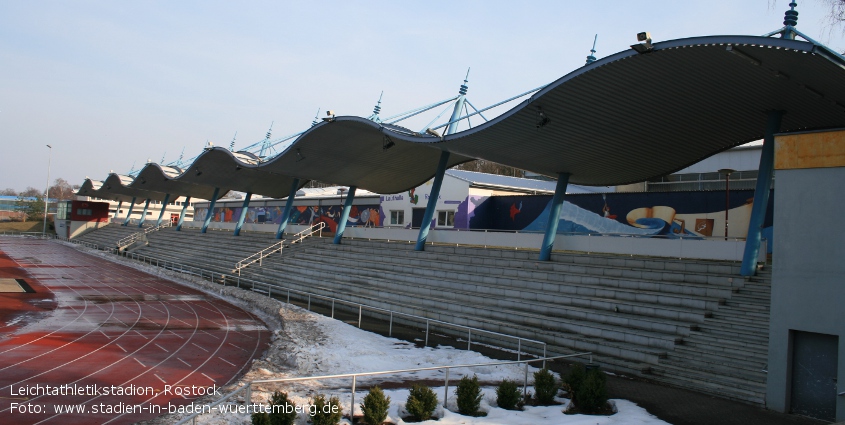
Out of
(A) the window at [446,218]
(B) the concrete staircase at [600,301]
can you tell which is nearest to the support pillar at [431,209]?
(B) the concrete staircase at [600,301]

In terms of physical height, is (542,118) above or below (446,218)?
above

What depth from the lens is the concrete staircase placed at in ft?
46.4

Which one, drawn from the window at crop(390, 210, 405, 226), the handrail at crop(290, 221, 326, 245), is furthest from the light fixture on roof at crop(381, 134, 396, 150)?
the window at crop(390, 210, 405, 226)

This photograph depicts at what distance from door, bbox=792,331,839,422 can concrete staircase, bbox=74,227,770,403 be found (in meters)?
1.04

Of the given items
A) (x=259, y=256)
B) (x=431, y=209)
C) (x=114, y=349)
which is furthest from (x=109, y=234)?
(x=114, y=349)

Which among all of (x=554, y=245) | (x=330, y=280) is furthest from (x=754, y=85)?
(x=330, y=280)

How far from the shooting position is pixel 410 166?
3350 centimetres

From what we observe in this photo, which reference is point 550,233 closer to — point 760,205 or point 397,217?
point 760,205

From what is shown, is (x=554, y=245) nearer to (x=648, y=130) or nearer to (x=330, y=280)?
(x=648, y=130)

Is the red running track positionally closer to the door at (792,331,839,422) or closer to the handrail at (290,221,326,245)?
the handrail at (290,221,326,245)

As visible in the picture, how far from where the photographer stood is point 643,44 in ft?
46.5

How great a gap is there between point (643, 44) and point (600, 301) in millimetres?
7604

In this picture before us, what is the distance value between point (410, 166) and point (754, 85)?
20.4m

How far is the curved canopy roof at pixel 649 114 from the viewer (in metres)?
13.8
